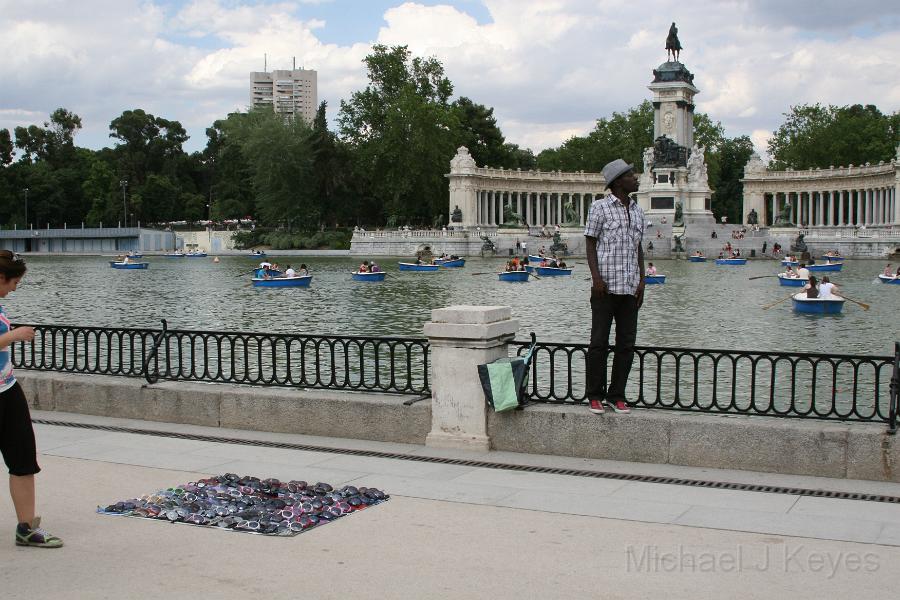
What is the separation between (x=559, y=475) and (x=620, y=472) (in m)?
0.58

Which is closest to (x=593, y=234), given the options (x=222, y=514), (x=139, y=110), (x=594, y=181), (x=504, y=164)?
(x=222, y=514)

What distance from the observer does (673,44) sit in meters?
102

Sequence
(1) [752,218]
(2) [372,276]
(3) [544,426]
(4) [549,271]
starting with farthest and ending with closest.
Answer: (1) [752,218]
(4) [549,271]
(2) [372,276]
(3) [544,426]

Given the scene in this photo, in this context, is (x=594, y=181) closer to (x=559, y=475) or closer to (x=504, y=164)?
(x=504, y=164)

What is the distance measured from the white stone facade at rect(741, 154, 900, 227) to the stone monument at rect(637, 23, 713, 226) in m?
10.8

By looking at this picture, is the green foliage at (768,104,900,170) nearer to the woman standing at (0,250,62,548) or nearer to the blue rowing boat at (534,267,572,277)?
the blue rowing boat at (534,267,572,277)

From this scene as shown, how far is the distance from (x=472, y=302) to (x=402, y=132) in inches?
2803

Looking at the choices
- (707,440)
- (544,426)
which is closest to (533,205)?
(544,426)

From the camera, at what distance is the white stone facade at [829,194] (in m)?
102

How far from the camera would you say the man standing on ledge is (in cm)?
1000

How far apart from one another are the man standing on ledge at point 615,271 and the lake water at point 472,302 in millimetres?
16409

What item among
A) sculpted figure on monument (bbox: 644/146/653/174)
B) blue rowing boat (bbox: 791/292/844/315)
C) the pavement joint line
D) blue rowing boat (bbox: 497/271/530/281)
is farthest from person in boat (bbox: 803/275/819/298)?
sculpted figure on monument (bbox: 644/146/653/174)

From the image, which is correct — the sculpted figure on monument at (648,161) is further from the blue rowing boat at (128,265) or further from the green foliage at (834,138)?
the blue rowing boat at (128,265)

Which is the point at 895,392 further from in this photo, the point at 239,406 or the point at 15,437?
the point at 15,437
